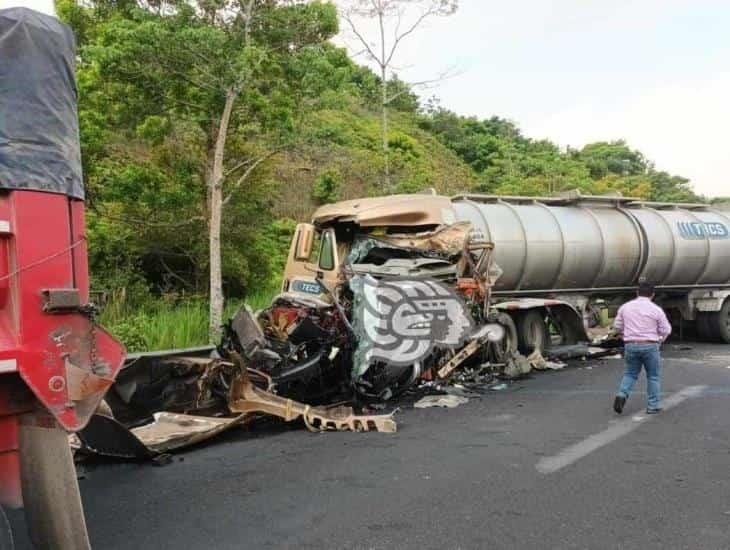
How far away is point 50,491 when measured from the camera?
10.1 ft

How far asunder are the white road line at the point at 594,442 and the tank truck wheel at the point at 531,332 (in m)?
3.56

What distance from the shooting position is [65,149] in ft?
10.1

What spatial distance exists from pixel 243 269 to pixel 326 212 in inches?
139

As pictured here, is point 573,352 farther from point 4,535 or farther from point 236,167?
point 4,535

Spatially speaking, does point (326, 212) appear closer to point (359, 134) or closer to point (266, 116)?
point (266, 116)

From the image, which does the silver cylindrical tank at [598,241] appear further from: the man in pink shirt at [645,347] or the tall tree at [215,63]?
the man in pink shirt at [645,347]

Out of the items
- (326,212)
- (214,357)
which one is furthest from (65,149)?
(326,212)

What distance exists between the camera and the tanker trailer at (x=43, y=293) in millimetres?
2811

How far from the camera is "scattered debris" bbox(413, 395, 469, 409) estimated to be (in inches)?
339

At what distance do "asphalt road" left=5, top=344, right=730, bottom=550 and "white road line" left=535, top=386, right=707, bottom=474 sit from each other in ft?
0.08

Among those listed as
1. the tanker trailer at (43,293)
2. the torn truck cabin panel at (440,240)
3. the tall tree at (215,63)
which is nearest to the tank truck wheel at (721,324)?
the torn truck cabin panel at (440,240)

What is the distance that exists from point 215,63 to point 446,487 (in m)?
7.51

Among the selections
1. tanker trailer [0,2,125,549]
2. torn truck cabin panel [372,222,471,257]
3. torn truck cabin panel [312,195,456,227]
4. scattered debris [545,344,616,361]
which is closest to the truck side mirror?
torn truck cabin panel [312,195,456,227]

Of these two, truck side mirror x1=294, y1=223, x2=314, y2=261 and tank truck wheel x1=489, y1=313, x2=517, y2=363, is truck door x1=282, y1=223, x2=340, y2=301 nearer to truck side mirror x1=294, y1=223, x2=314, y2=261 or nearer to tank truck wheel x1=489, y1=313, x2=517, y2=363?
truck side mirror x1=294, y1=223, x2=314, y2=261
